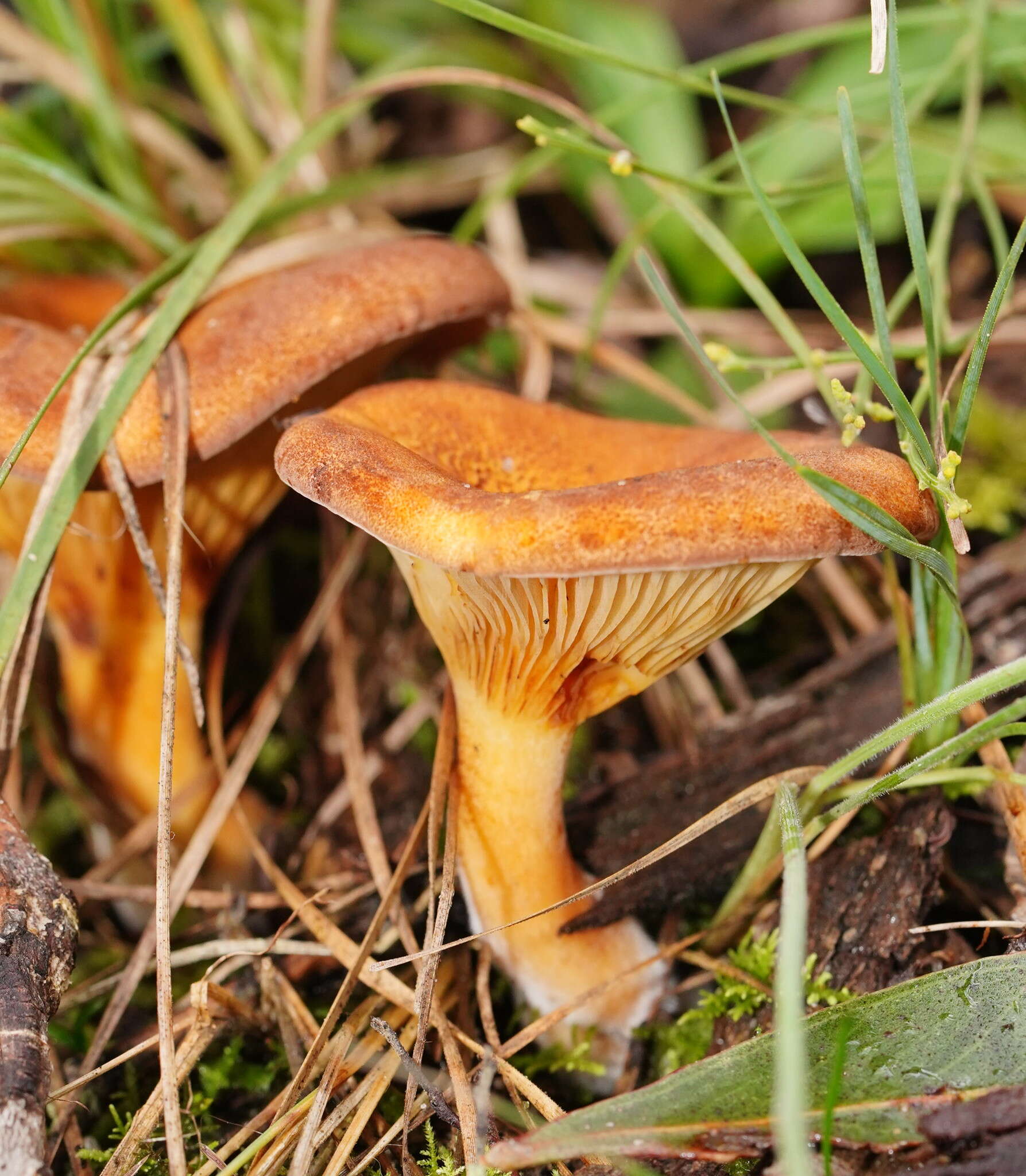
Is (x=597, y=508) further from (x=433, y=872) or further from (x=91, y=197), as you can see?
(x=91, y=197)

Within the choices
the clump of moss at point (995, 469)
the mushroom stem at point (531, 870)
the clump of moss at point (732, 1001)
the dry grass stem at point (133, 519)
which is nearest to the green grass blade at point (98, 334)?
the dry grass stem at point (133, 519)

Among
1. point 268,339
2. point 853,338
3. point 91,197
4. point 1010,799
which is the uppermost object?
point 91,197

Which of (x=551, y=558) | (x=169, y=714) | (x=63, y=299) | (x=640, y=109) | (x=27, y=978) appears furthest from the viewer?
(x=640, y=109)

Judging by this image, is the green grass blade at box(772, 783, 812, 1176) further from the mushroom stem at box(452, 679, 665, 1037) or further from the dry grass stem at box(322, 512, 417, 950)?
the dry grass stem at box(322, 512, 417, 950)

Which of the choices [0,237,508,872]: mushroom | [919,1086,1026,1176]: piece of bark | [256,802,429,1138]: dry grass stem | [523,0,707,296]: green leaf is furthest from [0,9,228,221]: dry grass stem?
[919,1086,1026,1176]: piece of bark

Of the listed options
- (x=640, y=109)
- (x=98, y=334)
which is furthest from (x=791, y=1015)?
(x=640, y=109)
